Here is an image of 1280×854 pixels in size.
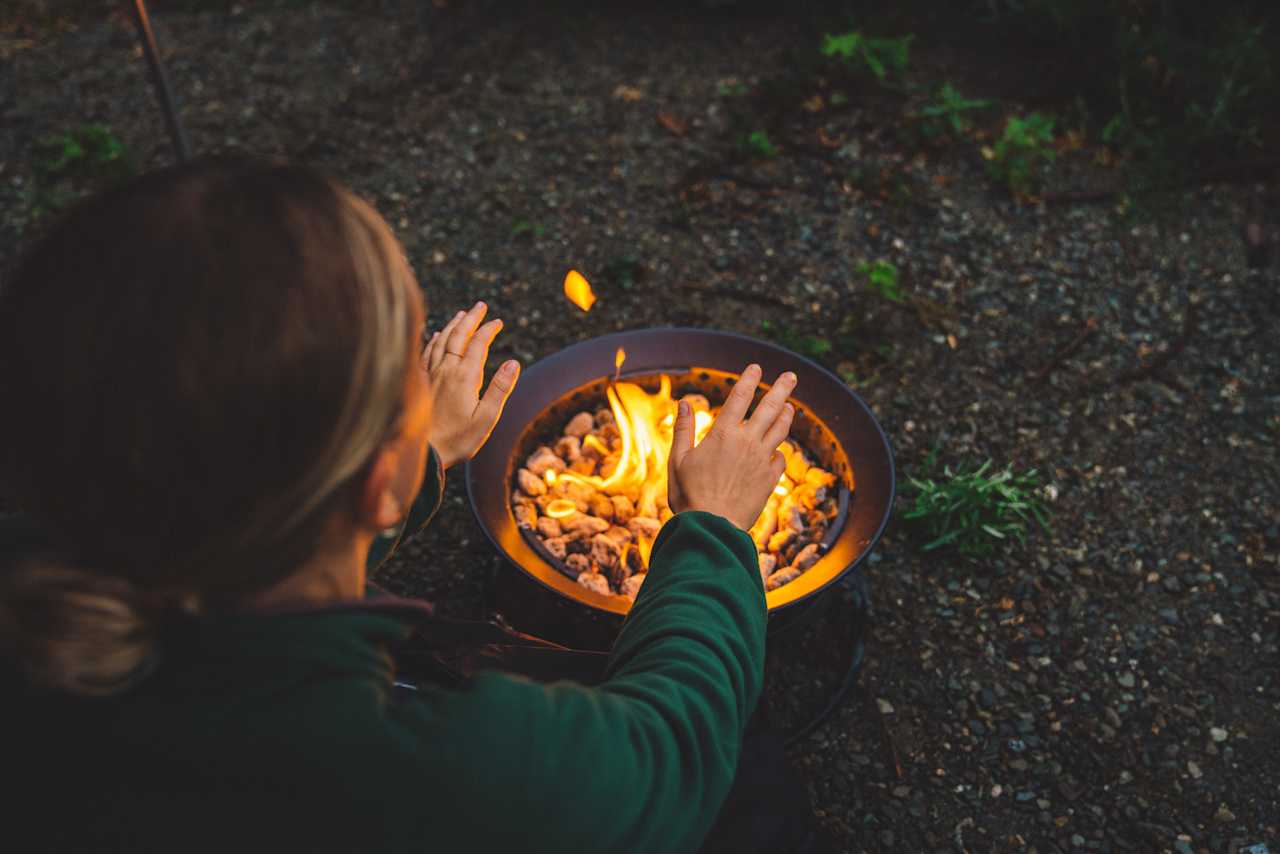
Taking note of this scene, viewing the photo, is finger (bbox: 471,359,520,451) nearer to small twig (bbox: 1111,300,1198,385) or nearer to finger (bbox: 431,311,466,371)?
finger (bbox: 431,311,466,371)

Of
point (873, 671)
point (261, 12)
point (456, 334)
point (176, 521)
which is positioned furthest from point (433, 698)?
point (261, 12)

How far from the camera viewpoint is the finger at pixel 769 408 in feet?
5.49

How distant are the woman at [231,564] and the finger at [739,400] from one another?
2.19ft

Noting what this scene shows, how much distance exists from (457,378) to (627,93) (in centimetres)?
298

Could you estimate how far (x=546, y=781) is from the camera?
1075 millimetres

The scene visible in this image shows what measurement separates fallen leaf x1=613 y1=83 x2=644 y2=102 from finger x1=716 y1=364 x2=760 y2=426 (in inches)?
119

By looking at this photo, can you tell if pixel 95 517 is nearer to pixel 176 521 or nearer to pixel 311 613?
pixel 176 521

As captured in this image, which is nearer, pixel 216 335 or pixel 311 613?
pixel 216 335

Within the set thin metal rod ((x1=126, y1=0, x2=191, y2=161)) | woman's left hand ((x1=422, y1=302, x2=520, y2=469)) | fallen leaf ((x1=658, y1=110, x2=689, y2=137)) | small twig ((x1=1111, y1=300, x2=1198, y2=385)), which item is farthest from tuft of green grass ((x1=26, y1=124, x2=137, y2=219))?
small twig ((x1=1111, y1=300, x2=1198, y2=385))

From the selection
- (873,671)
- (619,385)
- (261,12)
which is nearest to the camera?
(619,385)

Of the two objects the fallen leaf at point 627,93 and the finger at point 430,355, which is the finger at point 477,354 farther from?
the fallen leaf at point 627,93

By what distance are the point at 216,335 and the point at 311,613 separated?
357 mm

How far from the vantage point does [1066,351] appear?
3307mm

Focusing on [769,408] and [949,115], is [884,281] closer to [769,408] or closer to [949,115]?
[949,115]
